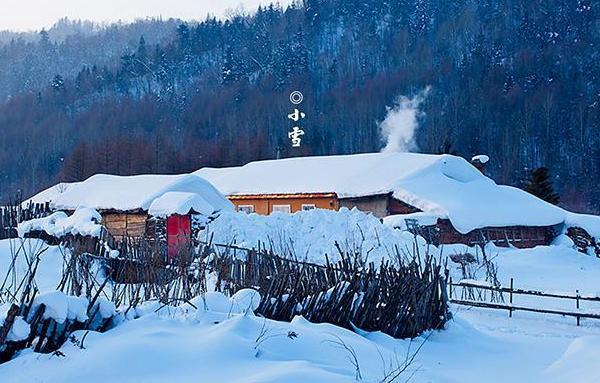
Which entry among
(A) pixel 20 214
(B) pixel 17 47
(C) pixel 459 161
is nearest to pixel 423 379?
(A) pixel 20 214

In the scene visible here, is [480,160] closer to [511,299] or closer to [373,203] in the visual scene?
[373,203]

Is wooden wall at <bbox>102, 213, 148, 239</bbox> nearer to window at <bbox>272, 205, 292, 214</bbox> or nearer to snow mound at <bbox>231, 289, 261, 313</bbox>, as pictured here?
window at <bbox>272, 205, 292, 214</bbox>

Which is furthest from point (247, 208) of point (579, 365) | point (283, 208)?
point (579, 365)

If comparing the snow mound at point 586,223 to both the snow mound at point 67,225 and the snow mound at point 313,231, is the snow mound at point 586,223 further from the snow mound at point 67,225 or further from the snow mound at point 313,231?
the snow mound at point 67,225

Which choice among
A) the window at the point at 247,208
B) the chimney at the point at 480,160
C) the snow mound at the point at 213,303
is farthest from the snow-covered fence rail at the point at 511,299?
the chimney at the point at 480,160

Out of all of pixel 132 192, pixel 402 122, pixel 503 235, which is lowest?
pixel 503 235

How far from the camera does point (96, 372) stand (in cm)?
404

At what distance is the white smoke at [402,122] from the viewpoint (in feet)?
209

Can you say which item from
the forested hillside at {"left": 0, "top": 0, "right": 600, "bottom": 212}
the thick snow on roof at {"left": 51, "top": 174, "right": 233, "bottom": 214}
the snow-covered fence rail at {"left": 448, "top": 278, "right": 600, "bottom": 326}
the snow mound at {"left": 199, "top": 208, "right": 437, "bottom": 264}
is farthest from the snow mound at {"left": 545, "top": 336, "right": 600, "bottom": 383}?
the forested hillside at {"left": 0, "top": 0, "right": 600, "bottom": 212}

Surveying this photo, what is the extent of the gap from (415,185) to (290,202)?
19.5 feet

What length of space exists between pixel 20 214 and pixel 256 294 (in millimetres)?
14278

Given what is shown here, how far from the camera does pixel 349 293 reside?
22.4 ft

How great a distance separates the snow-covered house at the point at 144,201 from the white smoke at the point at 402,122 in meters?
39.2

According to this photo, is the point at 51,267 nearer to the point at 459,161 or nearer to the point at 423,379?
the point at 423,379
